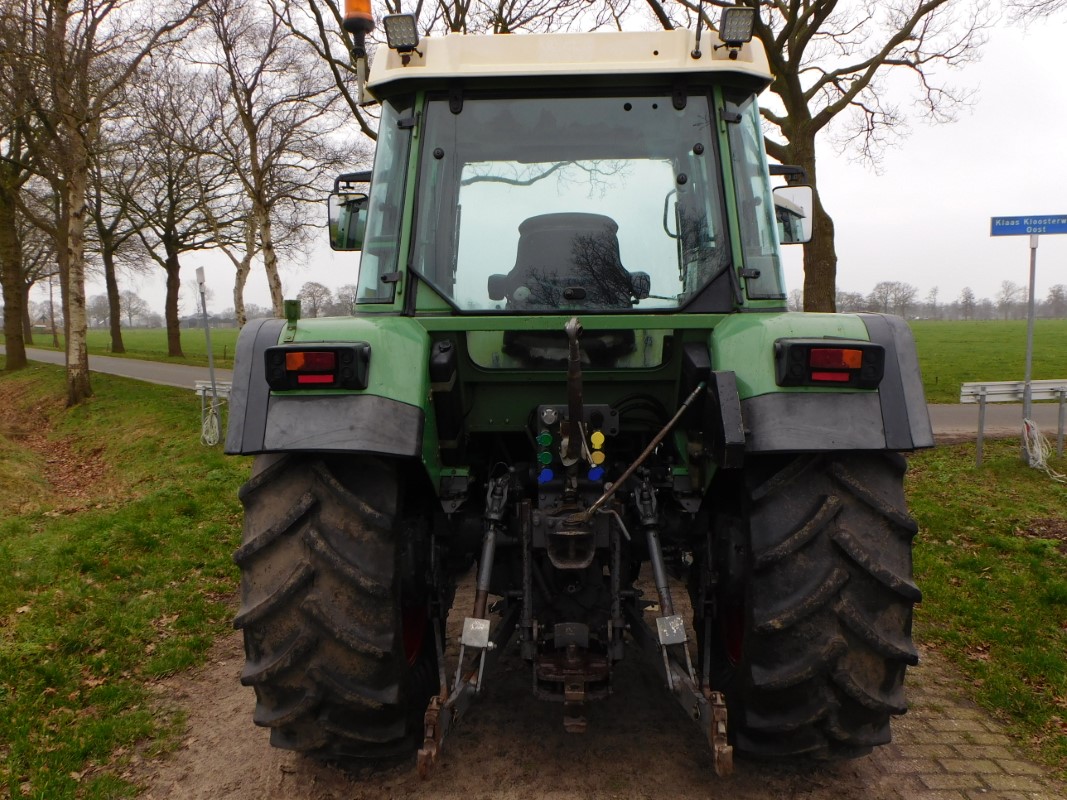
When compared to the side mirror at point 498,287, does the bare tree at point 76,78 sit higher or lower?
higher

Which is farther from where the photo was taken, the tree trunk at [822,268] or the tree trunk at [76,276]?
the tree trunk at [76,276]

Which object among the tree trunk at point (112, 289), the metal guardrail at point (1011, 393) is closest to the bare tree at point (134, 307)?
the tree trunk at point (112, 289)

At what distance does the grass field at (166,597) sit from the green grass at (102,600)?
0.01 m

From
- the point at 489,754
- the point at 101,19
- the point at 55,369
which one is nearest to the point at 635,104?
the point at 489,754

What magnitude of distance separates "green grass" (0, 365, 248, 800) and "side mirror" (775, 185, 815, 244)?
11.6 feet

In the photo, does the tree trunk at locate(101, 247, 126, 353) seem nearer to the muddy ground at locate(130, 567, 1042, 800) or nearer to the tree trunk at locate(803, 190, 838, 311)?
the tree trunk at locate(803, 190, 838, 311)

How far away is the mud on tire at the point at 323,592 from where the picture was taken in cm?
254

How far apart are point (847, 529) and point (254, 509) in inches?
74.6

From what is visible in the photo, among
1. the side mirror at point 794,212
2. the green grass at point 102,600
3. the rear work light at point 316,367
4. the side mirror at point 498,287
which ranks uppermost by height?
the side mirror at point 794,212

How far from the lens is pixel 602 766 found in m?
3.00

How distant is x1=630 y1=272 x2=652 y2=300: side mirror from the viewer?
2990 mm

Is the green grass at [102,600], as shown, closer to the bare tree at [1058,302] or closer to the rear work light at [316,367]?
the rear work light at [316,367]

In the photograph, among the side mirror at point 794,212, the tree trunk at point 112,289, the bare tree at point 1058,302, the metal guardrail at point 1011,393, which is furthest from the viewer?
the bare tree at point 1058,302

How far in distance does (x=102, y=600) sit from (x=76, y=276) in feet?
37.1
